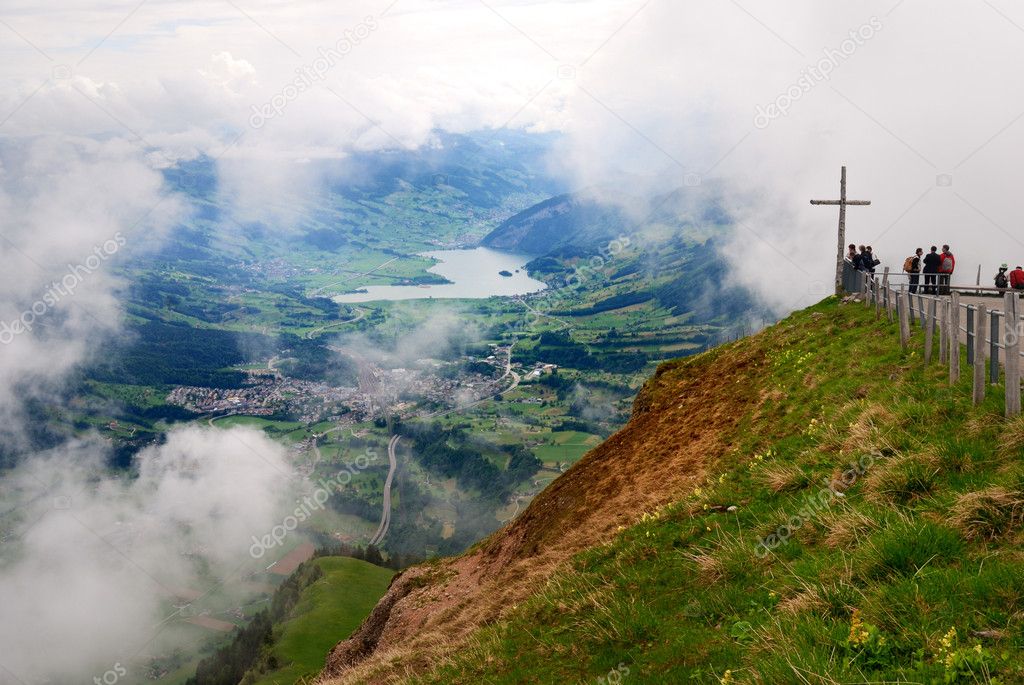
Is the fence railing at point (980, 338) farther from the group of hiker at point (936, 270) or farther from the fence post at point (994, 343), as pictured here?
the group of hiker at point (936, 270)

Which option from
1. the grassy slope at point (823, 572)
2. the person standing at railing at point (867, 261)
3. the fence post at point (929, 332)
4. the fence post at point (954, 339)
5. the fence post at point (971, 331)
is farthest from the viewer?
the person standing at railing at point (867, 261)

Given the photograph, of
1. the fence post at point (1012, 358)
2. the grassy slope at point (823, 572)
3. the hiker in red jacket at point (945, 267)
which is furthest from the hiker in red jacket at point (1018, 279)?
the fence post at point (1012, 358)

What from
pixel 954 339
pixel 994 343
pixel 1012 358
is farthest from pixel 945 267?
pixel 1012 358

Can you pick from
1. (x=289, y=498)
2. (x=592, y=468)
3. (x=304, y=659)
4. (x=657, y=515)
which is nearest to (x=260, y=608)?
(x=304, y=659)

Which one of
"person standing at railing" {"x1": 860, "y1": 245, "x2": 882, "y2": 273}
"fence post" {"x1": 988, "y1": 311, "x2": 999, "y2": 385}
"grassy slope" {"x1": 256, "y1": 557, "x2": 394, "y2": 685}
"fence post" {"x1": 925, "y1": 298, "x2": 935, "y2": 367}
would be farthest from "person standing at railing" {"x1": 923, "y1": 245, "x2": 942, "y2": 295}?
"grassy slope" {"x1": 256, "y1": 557, "x2": 394, "y2": 685}

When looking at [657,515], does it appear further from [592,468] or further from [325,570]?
[325,570]

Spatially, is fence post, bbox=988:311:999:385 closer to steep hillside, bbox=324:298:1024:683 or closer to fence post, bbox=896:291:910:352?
steep hillside, bbox=324:298:1024:683

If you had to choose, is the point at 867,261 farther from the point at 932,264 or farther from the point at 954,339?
the point at 954,339
